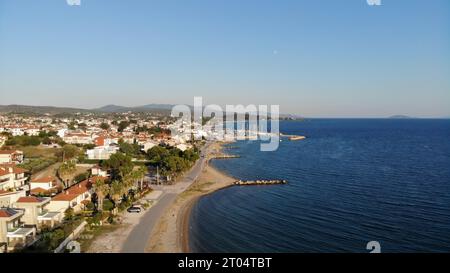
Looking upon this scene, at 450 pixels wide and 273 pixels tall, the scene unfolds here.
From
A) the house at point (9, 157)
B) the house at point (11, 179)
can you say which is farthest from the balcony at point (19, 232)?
the house at point (9, 157)

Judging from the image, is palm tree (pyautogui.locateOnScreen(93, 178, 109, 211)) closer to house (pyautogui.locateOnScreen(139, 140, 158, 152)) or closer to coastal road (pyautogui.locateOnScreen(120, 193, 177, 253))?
coastal road (pyautogui.locateOnScreen(120, 193, 177, 253))

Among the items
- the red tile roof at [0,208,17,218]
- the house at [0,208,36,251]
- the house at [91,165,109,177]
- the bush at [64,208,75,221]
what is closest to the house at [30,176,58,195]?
Answer: the bush at [64,208,75,221]

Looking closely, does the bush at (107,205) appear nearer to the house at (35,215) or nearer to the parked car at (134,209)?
the parked car at (134,209)

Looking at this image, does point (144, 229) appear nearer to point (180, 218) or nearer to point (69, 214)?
point (180, 218)

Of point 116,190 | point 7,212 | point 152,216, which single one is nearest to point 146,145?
point 116,190

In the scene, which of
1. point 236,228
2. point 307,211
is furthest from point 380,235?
point 236,228

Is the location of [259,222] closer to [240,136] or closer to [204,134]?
[204,134]
